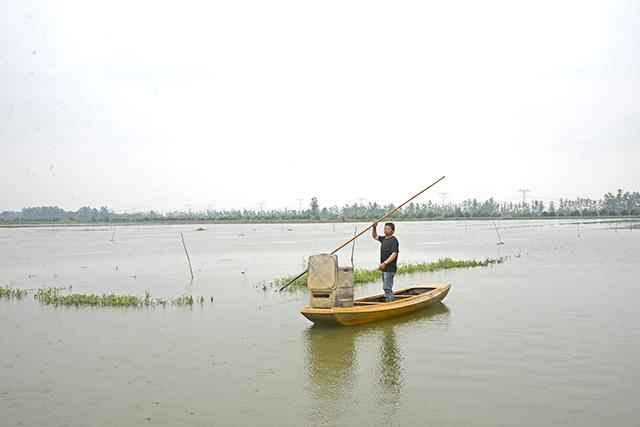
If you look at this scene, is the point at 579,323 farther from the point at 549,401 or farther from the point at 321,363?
the point at 321,363

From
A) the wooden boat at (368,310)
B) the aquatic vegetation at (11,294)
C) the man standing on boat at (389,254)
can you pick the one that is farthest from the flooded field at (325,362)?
the man standing on boat at (389,254)

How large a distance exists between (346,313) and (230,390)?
3.17 meters

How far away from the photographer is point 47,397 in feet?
19.7

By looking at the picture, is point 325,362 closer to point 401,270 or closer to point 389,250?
point 389,250

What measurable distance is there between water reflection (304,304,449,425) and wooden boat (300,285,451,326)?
5.6 inches

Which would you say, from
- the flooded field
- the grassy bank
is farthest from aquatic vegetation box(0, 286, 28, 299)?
the grassy bank

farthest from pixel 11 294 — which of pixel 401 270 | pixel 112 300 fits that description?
pixel 401 270

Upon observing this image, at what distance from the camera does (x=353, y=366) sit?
6.88 meters

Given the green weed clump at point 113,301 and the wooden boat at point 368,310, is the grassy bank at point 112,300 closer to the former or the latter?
the green weed clump at point 113,301

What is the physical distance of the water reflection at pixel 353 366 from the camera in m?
5.49

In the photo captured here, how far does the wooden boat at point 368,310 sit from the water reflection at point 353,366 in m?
0.14

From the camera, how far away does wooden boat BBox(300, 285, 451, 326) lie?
8812mm

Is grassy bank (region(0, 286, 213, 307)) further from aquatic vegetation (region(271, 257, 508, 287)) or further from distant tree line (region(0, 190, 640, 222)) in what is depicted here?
distant tree line (region(0, 190, 640, 222))

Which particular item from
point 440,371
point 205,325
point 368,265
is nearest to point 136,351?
point 205,325
